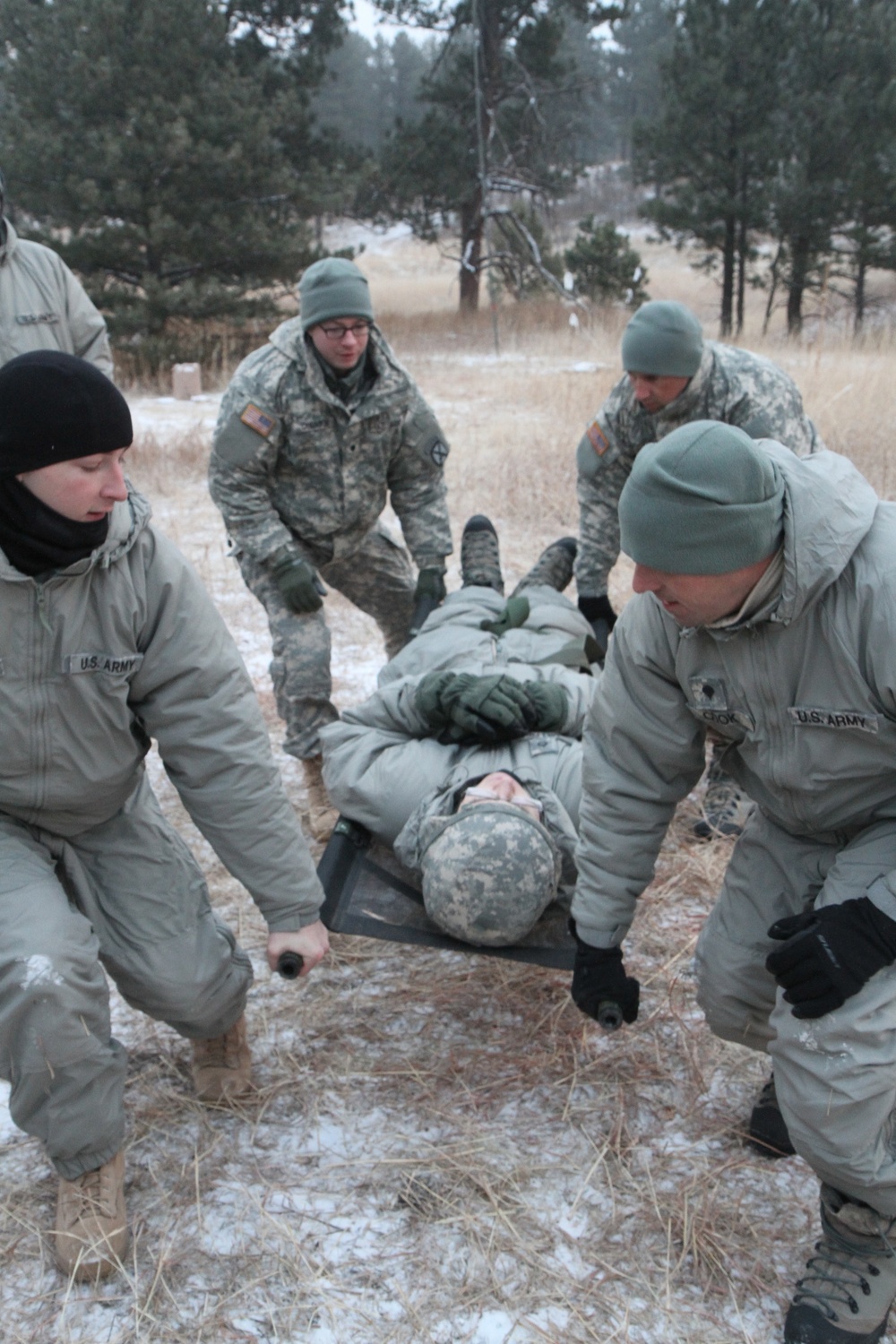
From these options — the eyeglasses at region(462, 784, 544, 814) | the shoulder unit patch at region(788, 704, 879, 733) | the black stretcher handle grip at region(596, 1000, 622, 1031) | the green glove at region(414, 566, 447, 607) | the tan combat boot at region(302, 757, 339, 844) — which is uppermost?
the shoulder unit patch at region(788, 704, 879, 733)

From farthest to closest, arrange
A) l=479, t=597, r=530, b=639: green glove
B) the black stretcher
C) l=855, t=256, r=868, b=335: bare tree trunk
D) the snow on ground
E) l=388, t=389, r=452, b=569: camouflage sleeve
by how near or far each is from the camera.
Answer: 1. l=855, t=256, r=868, b=335: bare tree trunk
2. l=388, t=389, r=452, b=569: camouflage sleeve
3. l=479, t=597, r=530, b=639: green glove
4. the black stretcher
5. the snow on ground

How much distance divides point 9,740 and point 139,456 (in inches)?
259

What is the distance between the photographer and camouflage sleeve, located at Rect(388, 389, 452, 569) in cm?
401

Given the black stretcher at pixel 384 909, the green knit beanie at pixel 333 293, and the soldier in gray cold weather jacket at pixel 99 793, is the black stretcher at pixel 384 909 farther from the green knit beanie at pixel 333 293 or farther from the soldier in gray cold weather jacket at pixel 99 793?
the green knit beanie at pixel 333 293

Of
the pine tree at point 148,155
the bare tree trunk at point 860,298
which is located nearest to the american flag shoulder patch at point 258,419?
the pine tree at point 148,155

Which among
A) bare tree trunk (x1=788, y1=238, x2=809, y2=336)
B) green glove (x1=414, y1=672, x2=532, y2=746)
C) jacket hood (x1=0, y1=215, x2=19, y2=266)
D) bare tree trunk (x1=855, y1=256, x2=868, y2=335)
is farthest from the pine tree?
green glove (x1=414, y1=672, x2=532, y2=746)

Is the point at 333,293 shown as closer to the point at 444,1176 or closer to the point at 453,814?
the point at 453,814

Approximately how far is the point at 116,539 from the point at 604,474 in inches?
99.1

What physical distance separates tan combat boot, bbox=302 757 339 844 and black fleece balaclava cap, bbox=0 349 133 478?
199 cm

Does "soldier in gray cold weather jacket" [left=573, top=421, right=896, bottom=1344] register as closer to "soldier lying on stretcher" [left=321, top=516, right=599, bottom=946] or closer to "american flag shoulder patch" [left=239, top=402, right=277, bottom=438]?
"soldier lying on stretcher" [left=321, top=516, right=599, bottom=946]

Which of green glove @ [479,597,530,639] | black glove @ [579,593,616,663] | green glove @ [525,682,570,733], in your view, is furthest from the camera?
black glove @ [579,593,616,663]

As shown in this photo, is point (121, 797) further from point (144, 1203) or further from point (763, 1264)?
point (763, 1264)

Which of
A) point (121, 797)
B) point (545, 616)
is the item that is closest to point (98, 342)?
point (545, 616)

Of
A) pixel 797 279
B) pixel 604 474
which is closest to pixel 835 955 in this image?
pixel 604 474
